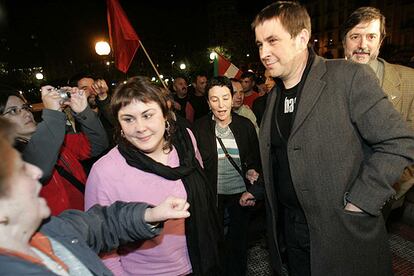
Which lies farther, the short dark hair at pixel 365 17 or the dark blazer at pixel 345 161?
the short dark hair at pixel 365 17

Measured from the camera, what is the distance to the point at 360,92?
2.07 metres

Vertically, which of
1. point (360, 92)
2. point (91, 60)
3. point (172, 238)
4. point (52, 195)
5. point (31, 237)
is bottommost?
point (172, 238)

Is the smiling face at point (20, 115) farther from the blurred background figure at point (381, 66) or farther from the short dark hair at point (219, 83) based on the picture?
the blurred background figure at point (381, 66)

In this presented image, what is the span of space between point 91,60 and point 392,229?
2300 centimetres

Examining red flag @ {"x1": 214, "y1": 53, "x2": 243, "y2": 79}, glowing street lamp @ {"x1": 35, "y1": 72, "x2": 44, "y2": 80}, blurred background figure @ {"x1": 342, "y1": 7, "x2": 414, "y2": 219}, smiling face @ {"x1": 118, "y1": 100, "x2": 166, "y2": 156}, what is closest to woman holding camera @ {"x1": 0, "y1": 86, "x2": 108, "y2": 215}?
smiling face @ {"x1": 118, "y1": 100, "x2": 166, "y2": 156}

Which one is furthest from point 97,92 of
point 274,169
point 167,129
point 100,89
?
point 274,169

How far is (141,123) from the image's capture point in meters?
2.40

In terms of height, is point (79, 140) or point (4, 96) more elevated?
point (4, 96)

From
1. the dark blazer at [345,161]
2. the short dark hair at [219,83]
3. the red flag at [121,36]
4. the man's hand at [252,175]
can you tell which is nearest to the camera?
the dark blazer at [345,161]

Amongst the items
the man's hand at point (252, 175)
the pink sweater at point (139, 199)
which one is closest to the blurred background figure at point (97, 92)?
the man's hand at point (252, 175)

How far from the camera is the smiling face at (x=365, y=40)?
305cm

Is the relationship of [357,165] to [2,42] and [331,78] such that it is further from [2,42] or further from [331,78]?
[2,42]

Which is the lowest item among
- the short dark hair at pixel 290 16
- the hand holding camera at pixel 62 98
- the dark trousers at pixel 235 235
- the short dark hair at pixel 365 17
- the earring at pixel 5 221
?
the dark trousers at pixel 235 235

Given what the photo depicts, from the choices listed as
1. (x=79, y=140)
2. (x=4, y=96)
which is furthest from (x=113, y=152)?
(x=4, y=96)
